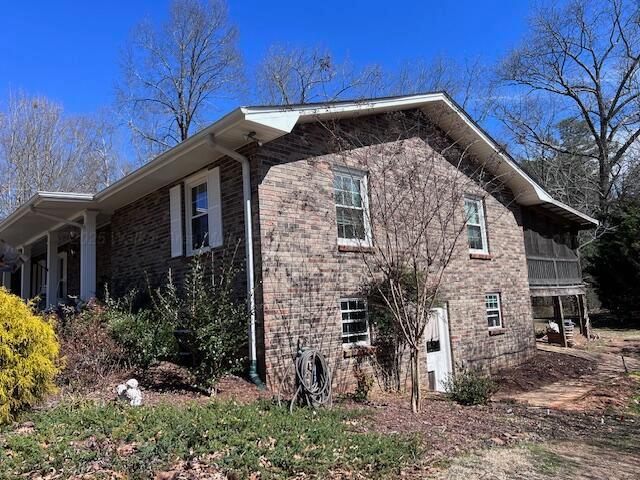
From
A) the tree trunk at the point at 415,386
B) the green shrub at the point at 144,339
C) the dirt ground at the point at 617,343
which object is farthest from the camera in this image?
the dirt ground at the point at 617,343

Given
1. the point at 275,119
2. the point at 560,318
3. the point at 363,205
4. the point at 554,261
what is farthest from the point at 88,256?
the point at 560,318

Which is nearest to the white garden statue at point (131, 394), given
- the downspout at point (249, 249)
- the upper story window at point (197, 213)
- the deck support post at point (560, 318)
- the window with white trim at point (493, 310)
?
the downspout at point (249, 249)

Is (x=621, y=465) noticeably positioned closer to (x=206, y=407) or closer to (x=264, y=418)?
(x=264, y=418)

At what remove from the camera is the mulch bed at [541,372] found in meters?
11.8

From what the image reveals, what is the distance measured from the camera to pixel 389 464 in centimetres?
509

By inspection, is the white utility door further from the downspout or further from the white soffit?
the downspout

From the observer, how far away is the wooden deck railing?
53.1 ft

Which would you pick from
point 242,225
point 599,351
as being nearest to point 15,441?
point 242,225

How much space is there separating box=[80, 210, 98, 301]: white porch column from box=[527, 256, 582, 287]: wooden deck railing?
12634 millimetres

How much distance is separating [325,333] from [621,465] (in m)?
4.78

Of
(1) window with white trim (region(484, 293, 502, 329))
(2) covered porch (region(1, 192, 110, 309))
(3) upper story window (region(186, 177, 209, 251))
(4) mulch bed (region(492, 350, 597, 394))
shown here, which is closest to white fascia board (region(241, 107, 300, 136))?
(3) upper story window (region(186, 177, 209, 251))

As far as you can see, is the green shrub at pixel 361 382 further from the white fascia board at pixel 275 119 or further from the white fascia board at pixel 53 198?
the white fascia board at pixel 53 198

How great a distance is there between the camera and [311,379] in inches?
305

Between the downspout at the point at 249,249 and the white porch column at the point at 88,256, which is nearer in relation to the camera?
the downspout at the point at 249,249
